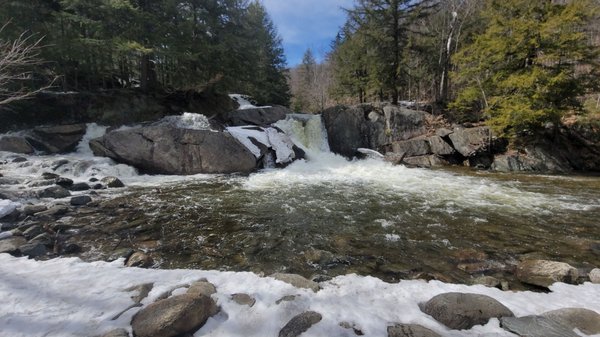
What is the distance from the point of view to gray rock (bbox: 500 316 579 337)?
113 inches

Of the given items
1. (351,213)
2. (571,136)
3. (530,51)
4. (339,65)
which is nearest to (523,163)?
(571,136)

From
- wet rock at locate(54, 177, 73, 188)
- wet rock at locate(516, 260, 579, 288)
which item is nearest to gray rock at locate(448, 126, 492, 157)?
wet rock at locate(516, 260, 579, 288)

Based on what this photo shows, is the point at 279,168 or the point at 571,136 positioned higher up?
the point at 571,136

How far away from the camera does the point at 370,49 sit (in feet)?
73.5

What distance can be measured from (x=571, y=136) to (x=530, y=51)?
5.36 meters

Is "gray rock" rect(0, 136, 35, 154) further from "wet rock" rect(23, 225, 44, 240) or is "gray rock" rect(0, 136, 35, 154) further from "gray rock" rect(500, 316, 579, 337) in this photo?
"gray rock" rect(500, 316, 579, 337)

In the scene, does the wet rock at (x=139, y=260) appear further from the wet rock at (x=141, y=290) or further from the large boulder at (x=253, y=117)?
the large boulder at (x=253, y=117)

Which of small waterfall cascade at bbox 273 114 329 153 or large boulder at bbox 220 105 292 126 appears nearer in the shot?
small waterfall cascade at bbox 273 114 329 153

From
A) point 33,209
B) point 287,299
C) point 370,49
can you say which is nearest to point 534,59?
point 370,49

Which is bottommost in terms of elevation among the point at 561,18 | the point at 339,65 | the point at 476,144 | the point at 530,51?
the point at 476,144

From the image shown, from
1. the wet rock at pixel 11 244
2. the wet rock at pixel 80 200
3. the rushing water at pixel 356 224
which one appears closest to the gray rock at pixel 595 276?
the rushing water at pixel 356 224

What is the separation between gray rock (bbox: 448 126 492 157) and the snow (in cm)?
1387

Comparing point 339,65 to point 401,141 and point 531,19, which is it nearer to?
point 401,141

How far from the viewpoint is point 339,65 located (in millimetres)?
29703
